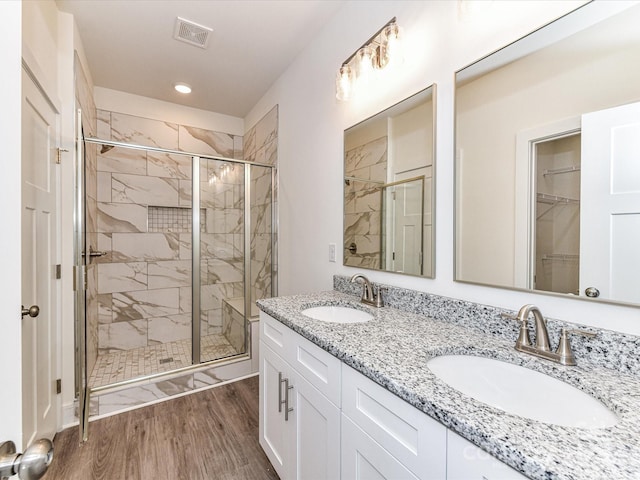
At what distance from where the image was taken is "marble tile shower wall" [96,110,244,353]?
286 cm

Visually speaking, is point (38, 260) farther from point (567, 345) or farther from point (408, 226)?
point (567, 345)

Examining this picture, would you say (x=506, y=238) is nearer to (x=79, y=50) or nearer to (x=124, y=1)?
(x=124, y=1)

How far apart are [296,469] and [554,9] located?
1887 mm

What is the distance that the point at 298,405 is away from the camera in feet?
3.93

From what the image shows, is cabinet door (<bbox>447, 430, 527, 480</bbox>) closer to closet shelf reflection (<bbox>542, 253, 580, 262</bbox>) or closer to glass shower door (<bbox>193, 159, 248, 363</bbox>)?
closet shelf reflection (<bbox>542, 253, 580, 262</bbox>)

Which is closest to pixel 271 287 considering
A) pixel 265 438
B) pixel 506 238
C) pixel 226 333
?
pixel 226 333

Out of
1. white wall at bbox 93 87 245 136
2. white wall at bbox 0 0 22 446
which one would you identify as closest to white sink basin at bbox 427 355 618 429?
white wall at bbox 0 0 22 446

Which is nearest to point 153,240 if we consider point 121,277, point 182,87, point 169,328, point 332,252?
point 121,277

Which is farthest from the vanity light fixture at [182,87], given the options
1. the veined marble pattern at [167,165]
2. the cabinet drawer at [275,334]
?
the cabinet drawer at [275,334]

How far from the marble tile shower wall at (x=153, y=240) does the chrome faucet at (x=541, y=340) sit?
238cm

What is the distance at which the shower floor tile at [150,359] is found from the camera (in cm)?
236

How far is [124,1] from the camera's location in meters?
1.78

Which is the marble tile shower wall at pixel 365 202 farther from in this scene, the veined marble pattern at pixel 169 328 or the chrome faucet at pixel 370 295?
the veined marble pattern at pixel 169 328

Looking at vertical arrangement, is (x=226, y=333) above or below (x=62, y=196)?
below
